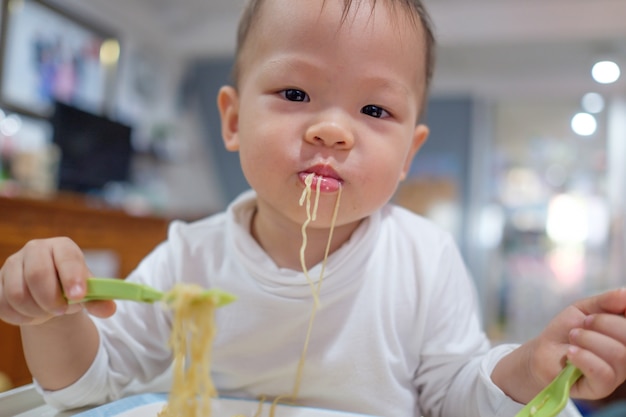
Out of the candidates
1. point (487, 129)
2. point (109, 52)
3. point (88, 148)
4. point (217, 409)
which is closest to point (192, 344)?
point (217, 409)

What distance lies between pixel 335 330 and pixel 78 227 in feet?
5.15

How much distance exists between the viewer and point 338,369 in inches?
24.4

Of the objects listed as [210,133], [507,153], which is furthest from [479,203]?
[210,133]

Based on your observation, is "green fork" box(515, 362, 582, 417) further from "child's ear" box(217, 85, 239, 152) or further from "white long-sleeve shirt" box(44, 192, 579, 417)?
"child's ear" box(217, 85, 239, 152)

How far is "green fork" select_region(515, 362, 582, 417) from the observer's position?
43 cm

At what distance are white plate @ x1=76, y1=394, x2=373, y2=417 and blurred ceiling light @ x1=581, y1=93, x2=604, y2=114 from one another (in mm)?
4078

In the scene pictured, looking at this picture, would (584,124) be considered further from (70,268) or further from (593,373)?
(70,268)

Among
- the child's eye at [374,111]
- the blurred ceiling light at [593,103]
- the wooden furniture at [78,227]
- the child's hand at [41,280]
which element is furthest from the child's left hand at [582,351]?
the blurred ceiling light at [593,103]

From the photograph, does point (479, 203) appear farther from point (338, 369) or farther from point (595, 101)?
point (338, 369)

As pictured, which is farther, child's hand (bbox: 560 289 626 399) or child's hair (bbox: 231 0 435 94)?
child's hair (bbox: 231 0 435 94)

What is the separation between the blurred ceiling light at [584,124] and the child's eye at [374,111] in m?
3.92

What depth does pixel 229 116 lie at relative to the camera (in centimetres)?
74

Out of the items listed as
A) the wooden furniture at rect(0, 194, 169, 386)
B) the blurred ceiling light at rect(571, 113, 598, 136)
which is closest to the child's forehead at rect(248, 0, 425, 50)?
the wooden furniture at rect(0, 194, 169, 386)

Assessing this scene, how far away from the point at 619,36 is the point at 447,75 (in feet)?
4.10
